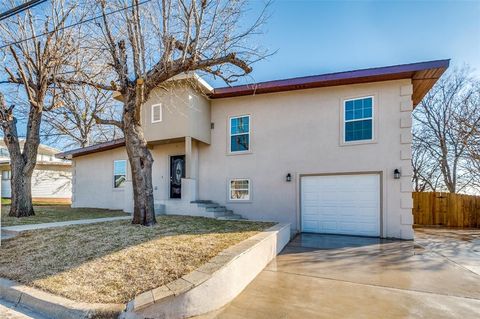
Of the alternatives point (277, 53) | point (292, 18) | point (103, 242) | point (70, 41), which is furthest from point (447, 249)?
point (70, 41)

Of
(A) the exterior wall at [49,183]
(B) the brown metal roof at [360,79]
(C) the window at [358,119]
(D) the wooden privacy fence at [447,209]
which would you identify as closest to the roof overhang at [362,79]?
(B) the brown metal roof at [360,79]

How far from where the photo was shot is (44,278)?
4.10 meters

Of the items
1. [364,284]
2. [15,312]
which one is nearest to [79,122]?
[15,312]

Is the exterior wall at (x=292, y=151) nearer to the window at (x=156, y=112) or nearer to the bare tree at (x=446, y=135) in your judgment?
the window at (x=156, y=112)

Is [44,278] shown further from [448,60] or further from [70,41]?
[448,60]

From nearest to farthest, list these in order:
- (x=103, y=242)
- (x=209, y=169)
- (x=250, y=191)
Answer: (x=103, y=242), (x=250, y=191), (x=209, y=169)

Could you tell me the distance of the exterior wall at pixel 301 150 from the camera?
8.73 m

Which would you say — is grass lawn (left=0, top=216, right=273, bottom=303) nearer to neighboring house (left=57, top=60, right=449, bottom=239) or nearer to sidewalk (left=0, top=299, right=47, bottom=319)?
sidewalk (left=0, top=299, right=47, bottom=319)

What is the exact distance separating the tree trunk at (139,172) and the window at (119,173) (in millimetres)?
6938

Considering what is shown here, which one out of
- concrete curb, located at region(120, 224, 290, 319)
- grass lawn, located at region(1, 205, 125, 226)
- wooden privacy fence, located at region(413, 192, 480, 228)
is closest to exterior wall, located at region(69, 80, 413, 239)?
grass lawn, located at region(1, 205, 125, 226)

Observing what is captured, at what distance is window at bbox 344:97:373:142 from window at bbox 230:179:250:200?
396 cm

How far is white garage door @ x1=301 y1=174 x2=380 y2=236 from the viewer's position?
9023 millimetres

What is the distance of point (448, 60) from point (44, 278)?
10.5 metres

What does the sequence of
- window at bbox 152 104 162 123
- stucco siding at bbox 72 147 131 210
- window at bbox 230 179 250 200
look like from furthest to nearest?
stucco siding at bbox 72 147 131 210 < window at bbox 152 104 162 123 < window at bbox 230 179 250 200
